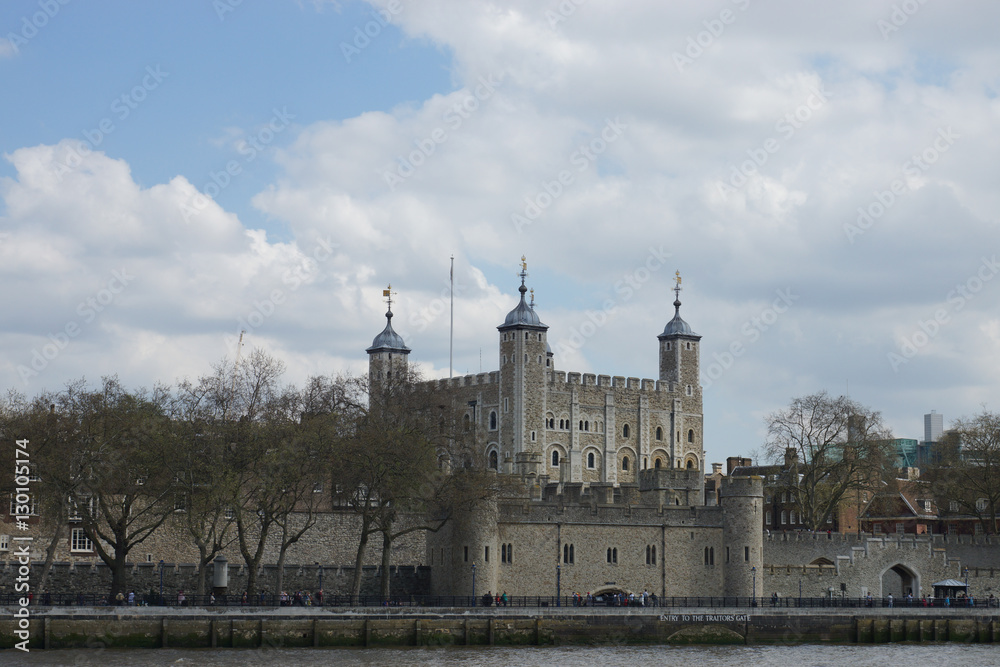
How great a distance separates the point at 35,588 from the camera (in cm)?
5684

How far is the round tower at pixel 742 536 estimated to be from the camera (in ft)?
212

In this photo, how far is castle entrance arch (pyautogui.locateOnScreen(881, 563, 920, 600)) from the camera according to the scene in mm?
70875

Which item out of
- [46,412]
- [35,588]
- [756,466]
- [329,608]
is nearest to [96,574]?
[35,588]

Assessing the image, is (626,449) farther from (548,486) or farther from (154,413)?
(154,413)

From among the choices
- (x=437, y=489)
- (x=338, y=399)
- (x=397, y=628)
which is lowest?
(x=397, y=628)

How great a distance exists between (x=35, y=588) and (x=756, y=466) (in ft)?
198

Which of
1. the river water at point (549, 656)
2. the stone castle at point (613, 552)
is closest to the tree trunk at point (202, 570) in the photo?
the stone castle at point (613, 552)

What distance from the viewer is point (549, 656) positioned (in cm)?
5062

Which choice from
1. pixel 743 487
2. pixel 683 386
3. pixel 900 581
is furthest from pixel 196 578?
pixel 683 386

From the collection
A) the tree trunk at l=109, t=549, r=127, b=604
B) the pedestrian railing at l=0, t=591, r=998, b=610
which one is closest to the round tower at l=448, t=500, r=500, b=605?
the pedestrian railing at l=0, t=591, r=998, b=610

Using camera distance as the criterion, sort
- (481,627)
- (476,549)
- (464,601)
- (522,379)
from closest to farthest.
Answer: (481,627) → (464,601) → (476,549) → (522,379)

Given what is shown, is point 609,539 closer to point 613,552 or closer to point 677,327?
→ point 613,552

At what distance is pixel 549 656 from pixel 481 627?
352 cm

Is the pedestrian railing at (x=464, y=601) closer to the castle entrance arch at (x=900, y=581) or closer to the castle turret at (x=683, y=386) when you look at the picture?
the castle entrance arch at (x=900, y=581)
